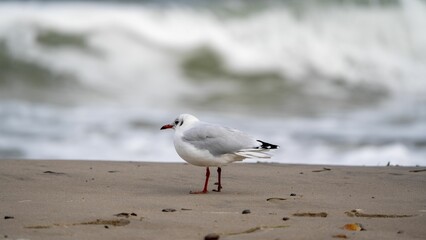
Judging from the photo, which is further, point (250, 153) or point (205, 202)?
point (250, 153)

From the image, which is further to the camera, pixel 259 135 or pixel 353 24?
pixel 353 24

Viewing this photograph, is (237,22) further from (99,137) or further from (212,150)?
(212,150)

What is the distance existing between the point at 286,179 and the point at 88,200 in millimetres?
1892

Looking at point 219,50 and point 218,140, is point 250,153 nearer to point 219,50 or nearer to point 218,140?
point 218,140

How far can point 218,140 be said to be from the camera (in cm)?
686

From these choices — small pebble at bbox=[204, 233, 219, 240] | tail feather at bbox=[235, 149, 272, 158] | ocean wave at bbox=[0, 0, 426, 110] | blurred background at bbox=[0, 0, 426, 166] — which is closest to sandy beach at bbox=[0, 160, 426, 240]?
small pebble at bbox=[204, 233, 219, 240]

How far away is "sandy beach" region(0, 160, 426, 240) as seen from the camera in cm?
480

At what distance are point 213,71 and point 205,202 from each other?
34.6 feet

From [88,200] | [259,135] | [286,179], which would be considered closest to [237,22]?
[259,135]

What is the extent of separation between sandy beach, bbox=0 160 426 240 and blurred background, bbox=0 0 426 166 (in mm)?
3687

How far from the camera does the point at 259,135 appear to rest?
→ 12.2 metres

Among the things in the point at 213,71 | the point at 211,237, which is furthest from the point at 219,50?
the point at 211,237

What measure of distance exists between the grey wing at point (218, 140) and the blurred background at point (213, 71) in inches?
174

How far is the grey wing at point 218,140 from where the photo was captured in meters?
6.81
